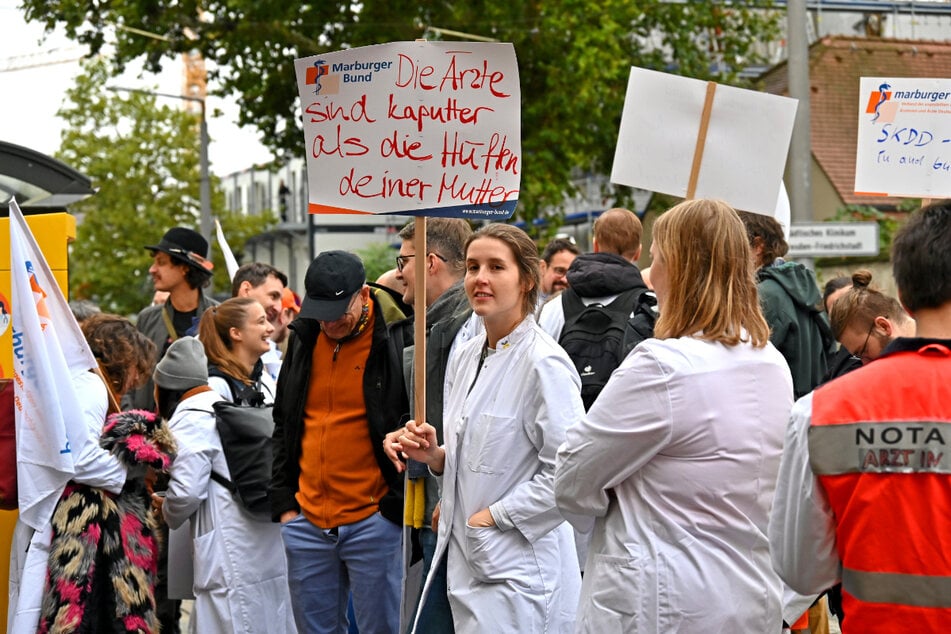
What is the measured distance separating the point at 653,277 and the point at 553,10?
1919 centimetres

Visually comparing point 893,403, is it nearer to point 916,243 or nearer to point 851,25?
point 916,243

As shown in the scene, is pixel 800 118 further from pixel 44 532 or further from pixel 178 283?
pixel 44 532

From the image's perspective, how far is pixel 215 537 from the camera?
257 inches

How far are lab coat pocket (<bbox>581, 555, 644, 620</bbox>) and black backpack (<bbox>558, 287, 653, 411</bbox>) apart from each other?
225 cm

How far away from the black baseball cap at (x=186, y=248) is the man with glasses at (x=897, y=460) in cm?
A: 623

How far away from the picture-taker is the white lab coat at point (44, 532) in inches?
232

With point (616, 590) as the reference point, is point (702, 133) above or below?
above

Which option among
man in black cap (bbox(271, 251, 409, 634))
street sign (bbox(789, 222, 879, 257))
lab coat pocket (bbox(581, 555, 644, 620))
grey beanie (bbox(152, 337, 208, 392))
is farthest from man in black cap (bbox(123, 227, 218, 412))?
street sign (bbox(789, 222, 879, 257))

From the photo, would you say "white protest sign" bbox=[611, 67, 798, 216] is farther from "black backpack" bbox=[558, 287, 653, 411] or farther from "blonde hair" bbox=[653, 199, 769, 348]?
"blonde hair" bbox=[653, 199, 769, 348]

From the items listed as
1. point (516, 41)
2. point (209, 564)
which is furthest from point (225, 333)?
point (516, 41)

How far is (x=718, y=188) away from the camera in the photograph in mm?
6625

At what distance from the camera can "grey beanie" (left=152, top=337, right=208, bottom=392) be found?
663 cm

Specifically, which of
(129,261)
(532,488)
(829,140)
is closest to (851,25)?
(829,140)

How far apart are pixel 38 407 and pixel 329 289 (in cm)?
127
